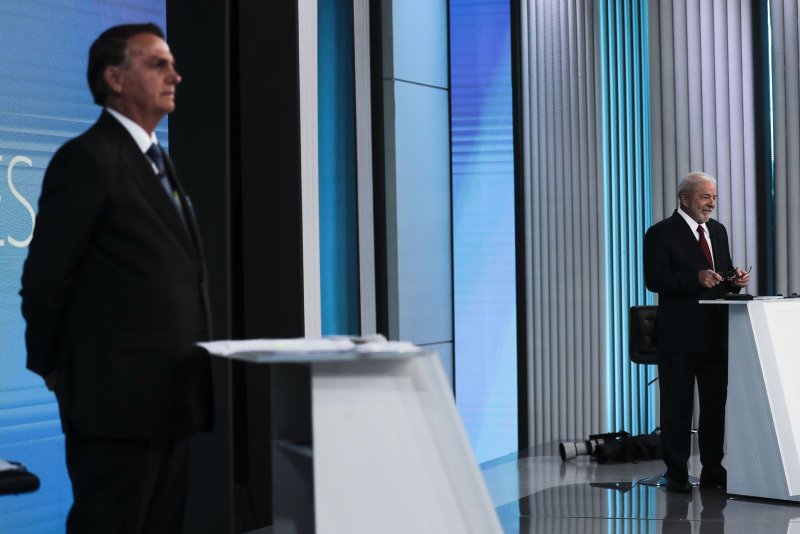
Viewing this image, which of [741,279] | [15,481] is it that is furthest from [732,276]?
[15,481]

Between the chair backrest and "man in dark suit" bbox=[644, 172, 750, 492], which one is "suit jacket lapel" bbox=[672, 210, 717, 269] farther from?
the chair backrest

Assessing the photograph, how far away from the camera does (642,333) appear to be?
6785 millimetres

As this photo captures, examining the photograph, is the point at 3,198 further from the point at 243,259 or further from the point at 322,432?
the point at 322,432

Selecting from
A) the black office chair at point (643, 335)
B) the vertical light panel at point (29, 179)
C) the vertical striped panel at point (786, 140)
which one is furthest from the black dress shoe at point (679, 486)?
the vertical light panel at point (29, 179)

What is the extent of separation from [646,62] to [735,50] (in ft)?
2.08

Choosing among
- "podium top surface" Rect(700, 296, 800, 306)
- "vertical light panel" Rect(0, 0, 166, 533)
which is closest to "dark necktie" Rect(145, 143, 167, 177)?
"vertical light panel" Rect(0, 0, 166, 533)

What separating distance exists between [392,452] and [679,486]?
3449mm

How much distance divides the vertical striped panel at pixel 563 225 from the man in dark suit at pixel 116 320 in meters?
5.69

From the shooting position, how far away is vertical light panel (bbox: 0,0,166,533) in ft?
12.2

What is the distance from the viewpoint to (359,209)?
257 inches

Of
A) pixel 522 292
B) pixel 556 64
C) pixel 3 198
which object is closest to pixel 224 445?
pixel 3 198

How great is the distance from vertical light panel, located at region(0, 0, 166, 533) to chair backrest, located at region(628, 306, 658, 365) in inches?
153

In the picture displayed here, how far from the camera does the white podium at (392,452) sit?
2.29 metres

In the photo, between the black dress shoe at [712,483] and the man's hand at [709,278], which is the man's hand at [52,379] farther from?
the black dress shoe at [712,483]
